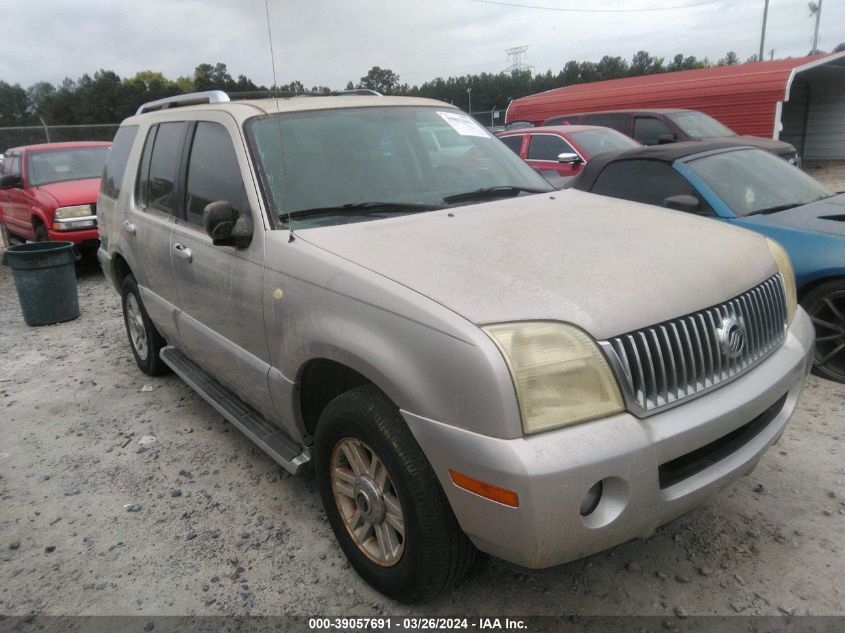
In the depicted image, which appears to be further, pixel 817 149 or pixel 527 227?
pixel 817 149

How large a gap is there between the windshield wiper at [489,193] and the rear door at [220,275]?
97cm

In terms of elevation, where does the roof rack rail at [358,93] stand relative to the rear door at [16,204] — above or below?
above

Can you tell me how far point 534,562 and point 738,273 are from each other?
1.35 meters

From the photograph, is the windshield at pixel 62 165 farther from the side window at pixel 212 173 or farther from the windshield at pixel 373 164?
the windshield at pixel 373 164

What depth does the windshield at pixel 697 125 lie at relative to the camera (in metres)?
11.1

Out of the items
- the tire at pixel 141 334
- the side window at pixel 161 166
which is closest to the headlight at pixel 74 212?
the tire at pixel 141 334

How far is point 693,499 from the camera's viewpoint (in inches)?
81.2

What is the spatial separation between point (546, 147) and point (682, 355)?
8269mm

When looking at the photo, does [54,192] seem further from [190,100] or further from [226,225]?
[226,225]

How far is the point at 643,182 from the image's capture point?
212 inches

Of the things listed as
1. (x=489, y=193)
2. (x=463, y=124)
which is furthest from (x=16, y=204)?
(x=489, y=193)

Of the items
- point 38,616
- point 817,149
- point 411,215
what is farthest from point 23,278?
point 817,149

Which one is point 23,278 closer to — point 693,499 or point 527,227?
point 527,227

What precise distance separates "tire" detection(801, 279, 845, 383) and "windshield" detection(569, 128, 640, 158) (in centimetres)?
557
